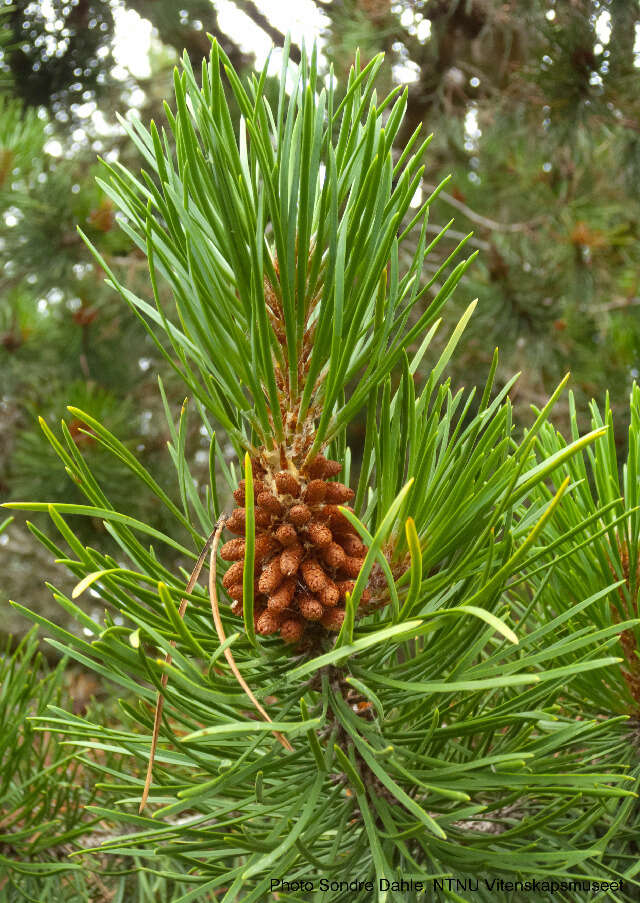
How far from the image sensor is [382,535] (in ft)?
0.85

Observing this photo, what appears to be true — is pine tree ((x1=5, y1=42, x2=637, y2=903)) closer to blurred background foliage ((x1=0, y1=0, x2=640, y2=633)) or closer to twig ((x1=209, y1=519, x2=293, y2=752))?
twig ((x1=209, y1=519, x2=293, y2=752))

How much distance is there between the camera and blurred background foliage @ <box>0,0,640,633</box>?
1203mm

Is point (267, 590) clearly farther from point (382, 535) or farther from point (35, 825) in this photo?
point (35, 825)

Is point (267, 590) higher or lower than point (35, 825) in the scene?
higher

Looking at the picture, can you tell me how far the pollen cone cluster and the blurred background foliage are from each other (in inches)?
30.5

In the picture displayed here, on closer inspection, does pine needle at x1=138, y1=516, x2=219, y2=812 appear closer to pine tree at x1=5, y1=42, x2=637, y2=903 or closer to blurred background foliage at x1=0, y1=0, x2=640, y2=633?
pine tree at x1=5, y1=42, x2=637, y2=903

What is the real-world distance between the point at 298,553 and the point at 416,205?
1670 mm

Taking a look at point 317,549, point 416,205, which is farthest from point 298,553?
point 416,205

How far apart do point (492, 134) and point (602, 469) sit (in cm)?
134

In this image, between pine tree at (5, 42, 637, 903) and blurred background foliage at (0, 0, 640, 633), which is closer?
pine tree at (5, 42, 637, 903)

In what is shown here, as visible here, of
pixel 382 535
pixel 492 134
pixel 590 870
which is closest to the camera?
pixel 382 535

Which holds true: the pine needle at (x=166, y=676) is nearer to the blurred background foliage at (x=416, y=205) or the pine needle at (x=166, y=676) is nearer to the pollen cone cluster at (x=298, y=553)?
the pollen cone cluster at (x=298, y=553)

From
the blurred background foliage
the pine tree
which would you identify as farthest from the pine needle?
the blurred background foliage

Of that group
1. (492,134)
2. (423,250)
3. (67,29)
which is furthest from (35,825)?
(67,29)
